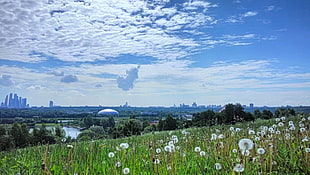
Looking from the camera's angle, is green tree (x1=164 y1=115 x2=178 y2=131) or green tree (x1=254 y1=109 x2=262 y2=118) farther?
green tree (x1=164 y1=115 x2=178 y2=131)

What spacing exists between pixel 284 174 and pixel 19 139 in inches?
1000

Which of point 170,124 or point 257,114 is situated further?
point 170,124

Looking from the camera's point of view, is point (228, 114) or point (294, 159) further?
point (228, 114)

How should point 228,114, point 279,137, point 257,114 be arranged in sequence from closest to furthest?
1. point 279,137
2. point 228,114
3. point 257,114

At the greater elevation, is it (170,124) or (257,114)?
(257,114)

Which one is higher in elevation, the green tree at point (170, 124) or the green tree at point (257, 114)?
the green tree at point (257, 114)

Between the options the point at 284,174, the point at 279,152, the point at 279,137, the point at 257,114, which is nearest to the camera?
the point at 284,174

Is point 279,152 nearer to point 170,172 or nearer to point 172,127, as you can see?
point 170,172

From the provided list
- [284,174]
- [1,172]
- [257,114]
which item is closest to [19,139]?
[1,172]

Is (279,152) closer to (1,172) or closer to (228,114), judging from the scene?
(1,172)

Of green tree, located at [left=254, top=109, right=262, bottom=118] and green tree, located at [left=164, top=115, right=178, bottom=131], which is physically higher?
green tree, located at [left=254, top=109, right=262, bottom=118]

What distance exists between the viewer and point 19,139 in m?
24.4

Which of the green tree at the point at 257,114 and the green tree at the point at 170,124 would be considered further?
the green tree at the point at 170,124

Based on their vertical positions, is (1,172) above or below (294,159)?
below
